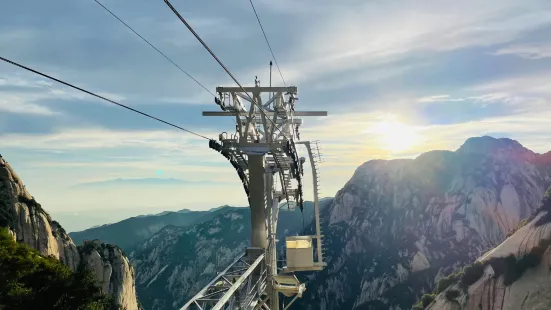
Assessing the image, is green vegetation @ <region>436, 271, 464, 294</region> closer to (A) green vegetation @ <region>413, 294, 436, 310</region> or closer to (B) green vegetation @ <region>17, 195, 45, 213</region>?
(A) green vegetation @ <region>413, 294, 436, 310</region>

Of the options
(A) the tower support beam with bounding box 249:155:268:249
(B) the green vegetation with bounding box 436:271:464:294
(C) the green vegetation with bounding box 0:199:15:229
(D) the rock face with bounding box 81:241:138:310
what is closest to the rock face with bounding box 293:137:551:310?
(B) the green vegetation with bounding box 436:271:464:294

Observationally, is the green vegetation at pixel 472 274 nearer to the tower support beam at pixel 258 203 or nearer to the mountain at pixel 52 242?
the mountain at pixel 52 242

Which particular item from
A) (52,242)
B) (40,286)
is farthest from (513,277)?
(52,242)

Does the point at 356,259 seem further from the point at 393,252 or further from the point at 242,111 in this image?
the point at 242,111

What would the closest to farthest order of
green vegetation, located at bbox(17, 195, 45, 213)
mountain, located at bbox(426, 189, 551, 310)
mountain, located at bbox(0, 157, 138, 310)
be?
mountain, located at bbox(426, 189, 551, 310), mountain, located at bbox(0, 157, 138, 310), green vegetation, located at bbox(17, 195, 45, 213)

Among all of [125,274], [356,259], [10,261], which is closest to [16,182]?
[125,274]

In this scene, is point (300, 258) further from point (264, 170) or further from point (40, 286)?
point (40, 286)
